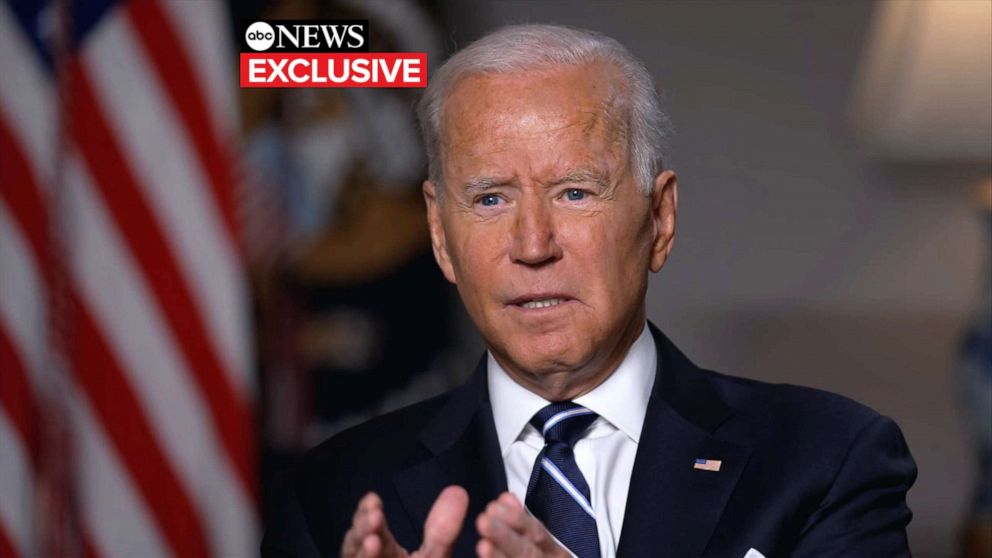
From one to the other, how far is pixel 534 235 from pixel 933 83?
53 centimetres

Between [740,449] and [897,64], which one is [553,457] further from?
[897,64]

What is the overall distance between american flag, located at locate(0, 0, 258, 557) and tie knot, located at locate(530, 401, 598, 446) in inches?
37.1

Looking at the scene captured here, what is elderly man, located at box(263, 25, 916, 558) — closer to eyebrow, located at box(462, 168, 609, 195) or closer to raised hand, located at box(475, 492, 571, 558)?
eyebrow, located at box(462, 168, 609, 195)

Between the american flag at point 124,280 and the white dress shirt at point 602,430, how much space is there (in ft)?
2.96

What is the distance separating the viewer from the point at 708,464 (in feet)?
4.90

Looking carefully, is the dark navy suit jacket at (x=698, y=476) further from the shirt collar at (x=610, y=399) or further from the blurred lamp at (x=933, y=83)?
the blurred lamp at (x=933, y=83)

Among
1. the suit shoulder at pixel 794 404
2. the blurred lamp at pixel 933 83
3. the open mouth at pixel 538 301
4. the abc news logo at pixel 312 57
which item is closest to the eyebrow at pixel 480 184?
the open mouth at pixel 538 301

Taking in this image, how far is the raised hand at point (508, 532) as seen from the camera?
1.20 metres

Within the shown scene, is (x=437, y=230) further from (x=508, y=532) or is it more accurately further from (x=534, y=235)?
(x=508, y=532)

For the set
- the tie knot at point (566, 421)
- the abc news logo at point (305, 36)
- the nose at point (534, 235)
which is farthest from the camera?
the abc news logo at point (305, 36)

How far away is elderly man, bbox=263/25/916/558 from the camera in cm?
145

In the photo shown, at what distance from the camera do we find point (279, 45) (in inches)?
92.8

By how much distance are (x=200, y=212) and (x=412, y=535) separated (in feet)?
3.22

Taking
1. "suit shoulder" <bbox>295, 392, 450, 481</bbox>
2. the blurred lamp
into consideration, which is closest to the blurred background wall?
the blurred lamp
